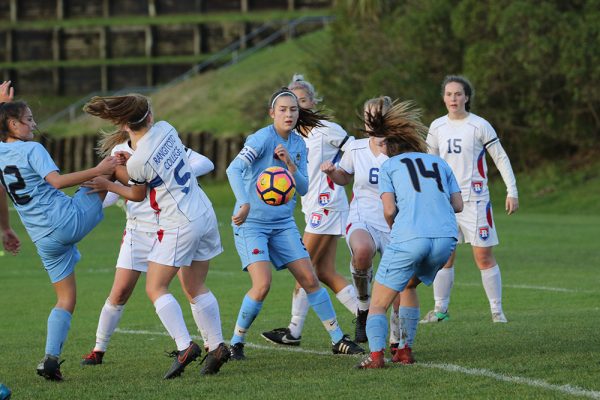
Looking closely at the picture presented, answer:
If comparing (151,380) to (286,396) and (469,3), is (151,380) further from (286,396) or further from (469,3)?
(469,3)

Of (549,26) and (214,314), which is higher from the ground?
(549,26)

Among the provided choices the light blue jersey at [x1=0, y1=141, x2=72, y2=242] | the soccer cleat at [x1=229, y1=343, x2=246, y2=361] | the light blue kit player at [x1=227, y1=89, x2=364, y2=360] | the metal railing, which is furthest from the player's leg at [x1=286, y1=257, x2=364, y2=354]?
the metal railing

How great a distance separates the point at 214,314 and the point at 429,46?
31.1 meters

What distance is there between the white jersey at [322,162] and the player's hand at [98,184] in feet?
9.71

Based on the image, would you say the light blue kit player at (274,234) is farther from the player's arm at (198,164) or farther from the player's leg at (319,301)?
the player's arm at (198,164)

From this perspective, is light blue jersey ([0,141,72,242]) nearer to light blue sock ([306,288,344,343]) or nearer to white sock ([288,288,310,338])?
light blue sock ([306,288,344,343])

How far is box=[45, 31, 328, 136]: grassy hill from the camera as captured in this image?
4806cm

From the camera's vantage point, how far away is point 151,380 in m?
8.66

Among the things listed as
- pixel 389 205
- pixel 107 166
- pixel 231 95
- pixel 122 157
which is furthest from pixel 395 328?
pixel 231 95

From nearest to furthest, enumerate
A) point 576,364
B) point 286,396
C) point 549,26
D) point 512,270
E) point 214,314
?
point 286,396
point 576,364
point 214,314
point 512,270
point 549,26

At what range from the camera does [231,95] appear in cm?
5119

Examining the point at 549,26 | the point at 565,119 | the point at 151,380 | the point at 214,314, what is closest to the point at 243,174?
the point at 214,314

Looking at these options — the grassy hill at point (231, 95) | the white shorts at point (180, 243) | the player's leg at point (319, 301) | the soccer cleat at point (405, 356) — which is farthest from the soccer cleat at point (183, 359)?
the grassy hill at point (231, 95)

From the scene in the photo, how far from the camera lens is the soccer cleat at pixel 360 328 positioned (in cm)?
1073
